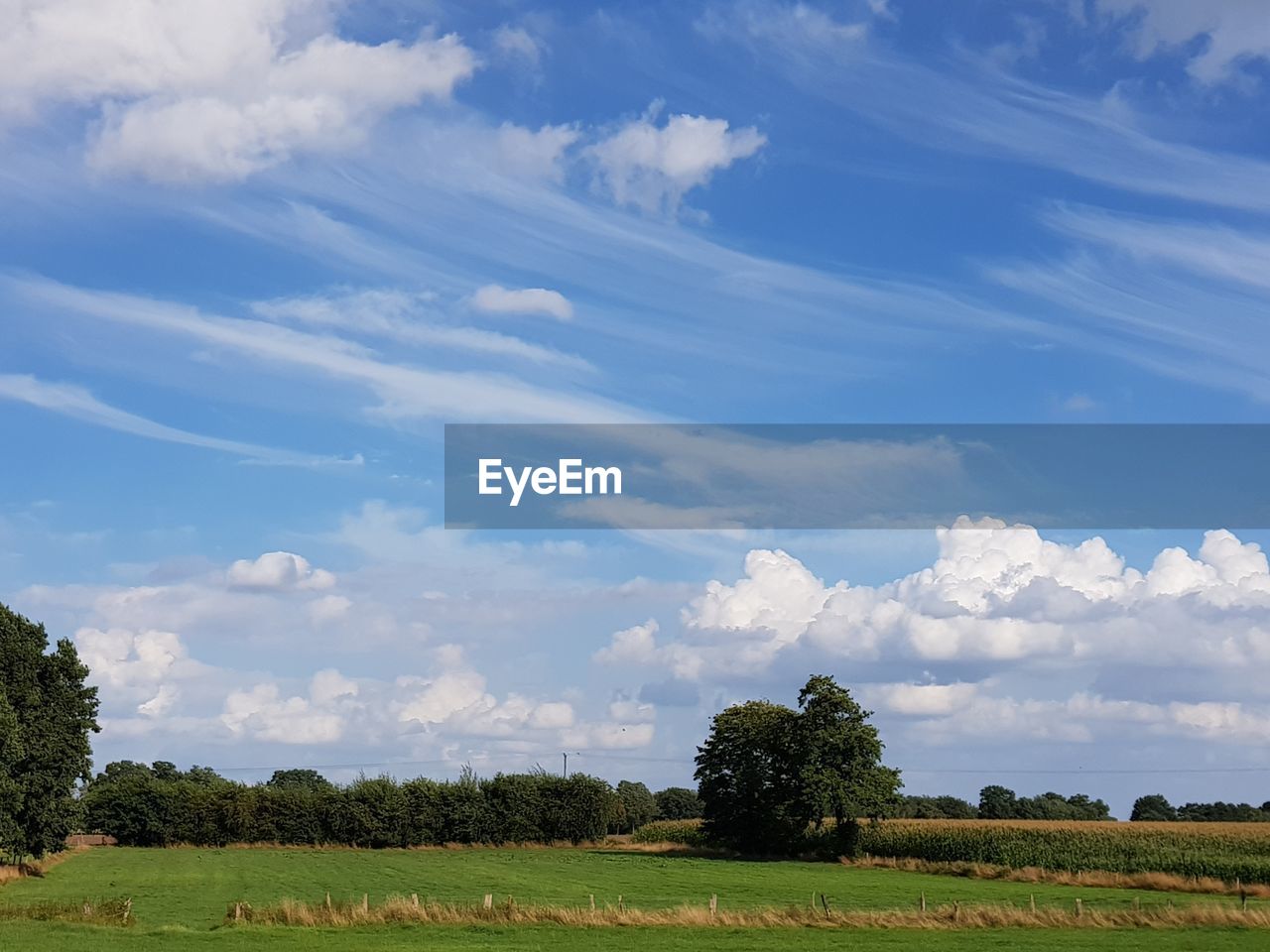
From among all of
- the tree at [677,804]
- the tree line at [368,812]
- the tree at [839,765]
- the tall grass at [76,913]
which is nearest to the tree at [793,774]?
the tree at [839,765]

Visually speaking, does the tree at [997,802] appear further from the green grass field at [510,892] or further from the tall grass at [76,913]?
the tall grass at [76,913]

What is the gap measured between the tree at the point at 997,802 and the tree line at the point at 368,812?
50.2m

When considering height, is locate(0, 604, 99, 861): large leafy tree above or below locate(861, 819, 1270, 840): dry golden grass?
above

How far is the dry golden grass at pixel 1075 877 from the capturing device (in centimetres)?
5903

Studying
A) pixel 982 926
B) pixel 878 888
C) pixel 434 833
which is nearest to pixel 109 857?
pixel 434 833

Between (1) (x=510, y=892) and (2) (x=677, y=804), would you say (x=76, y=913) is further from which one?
(2) (x=677, y=804)

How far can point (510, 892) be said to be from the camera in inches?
2176

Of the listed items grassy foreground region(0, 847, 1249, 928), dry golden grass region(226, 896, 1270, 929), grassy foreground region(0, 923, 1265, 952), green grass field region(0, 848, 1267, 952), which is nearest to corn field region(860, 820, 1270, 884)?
grassy foreground region(0, 847, 1249, 928)

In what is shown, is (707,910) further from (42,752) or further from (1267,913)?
(42,752)

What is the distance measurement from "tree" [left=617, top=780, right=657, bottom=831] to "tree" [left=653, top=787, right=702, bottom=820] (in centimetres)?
121

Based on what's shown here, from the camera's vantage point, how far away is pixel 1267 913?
43781 millimetres

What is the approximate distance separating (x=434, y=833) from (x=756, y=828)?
31300 mm

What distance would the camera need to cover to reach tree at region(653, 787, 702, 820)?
172 m

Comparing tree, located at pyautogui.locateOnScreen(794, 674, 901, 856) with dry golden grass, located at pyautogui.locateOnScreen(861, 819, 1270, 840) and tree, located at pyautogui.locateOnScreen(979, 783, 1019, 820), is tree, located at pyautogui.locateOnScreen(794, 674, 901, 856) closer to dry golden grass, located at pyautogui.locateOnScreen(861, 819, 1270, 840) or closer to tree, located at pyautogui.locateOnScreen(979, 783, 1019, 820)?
dry golden grass, located at pyautogui.locateOnScreen(861, 819, 1270, 840)
